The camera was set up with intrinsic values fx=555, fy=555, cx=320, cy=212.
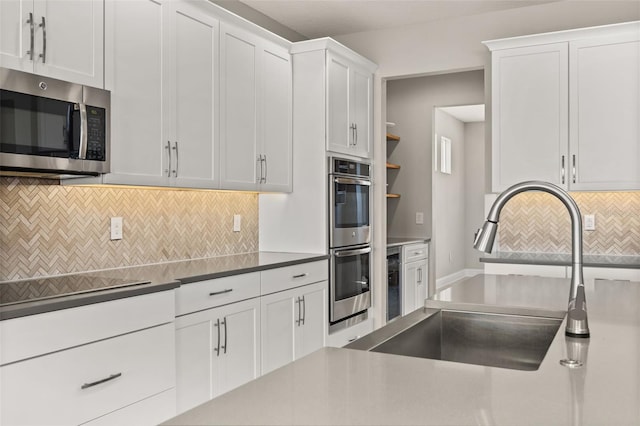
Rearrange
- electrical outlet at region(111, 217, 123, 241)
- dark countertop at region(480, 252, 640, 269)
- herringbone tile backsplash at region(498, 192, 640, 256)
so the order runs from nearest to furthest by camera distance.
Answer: electrical outlet at region(111, 217, 123, 241)
dark countertop at region(480, 252, 640, 269)
herringbone tile backsplash at region(498, 192, 640, 256)

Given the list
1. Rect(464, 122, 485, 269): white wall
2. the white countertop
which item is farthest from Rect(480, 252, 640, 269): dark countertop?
Rect(464, 122, 485, 269): white wall

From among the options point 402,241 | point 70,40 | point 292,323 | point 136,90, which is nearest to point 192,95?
point 136,90

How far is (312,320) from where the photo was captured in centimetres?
378

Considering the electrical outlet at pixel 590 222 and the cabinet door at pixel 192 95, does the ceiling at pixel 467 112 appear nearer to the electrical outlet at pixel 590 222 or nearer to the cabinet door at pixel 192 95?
the electrical outlet at pixel 590 222

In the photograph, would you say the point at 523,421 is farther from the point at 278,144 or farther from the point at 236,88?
the point at 278,144

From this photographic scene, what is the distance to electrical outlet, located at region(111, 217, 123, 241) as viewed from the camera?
119 inches

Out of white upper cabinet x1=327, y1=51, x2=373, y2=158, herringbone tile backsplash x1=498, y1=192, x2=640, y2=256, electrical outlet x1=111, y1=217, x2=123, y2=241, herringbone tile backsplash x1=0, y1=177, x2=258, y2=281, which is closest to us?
herringbone tile backsplash x1=0, y1=177, x2=258, y2=281

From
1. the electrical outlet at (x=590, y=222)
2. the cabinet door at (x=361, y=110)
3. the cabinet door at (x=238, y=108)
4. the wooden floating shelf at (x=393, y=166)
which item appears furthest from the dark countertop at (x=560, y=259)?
the wooden floating shelf at (x=393, y=166)

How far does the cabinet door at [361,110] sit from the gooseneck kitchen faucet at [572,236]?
3068mm

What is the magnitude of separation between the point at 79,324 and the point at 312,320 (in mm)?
1960

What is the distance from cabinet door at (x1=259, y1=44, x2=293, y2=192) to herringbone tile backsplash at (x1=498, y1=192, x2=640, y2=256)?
1.79 meters

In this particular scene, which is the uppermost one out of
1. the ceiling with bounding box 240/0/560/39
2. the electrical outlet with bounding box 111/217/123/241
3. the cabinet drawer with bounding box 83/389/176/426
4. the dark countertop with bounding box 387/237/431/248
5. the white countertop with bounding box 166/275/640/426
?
the ceiling with bounding box 240/0/560/39

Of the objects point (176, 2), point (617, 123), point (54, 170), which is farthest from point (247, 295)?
point (617, 123)

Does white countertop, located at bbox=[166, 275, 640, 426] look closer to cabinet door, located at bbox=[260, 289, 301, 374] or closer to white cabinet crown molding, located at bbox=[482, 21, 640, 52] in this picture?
cabinet door, located at bbox=[260, 289, 301, 374]
